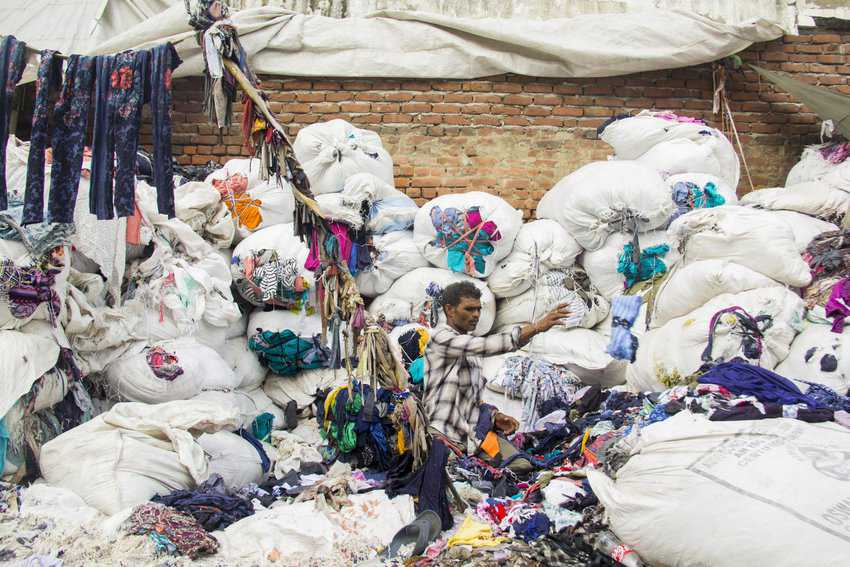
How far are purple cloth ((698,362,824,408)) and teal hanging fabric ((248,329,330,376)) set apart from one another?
8.42 feet

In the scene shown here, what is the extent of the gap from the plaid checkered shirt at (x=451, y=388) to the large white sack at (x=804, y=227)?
2.11 meters

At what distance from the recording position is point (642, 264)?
5.39 m

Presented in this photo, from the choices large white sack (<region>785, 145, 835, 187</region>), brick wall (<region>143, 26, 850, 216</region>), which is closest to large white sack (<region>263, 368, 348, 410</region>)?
brick wall (<region>143, 26, 850, 216</region>)

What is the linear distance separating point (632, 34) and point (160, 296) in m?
4.04

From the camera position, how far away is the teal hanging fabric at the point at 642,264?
536cm

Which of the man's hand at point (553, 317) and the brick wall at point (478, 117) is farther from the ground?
the brick wall at point (478, 117)

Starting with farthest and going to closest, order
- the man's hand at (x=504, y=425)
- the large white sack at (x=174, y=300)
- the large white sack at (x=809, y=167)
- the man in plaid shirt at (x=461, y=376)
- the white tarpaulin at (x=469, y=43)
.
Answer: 1. the white tarpaulin at (x=469, y=43)
2. the large white sack at (x=809, y=167)
3. the large white sack at (x=174, y=300)
4. the man's hand at (x=504, y=425)
5. the man in plaid shirt at (x=461, y=376)

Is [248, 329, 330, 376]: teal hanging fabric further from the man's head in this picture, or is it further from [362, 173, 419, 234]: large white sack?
the man's head

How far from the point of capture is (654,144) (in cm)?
604

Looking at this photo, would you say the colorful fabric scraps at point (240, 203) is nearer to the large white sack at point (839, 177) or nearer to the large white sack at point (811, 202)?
the large white sack at point (811, 202)

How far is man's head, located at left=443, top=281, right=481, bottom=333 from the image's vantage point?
404 cm

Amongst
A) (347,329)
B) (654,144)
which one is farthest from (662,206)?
(347,329)

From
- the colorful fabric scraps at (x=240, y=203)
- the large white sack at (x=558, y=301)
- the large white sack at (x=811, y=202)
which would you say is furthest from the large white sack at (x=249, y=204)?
the large white sack at (x=811, y=202)

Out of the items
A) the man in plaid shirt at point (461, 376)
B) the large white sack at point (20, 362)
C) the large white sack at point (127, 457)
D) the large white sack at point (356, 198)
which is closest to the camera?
the large white sack at point (127, 457)
